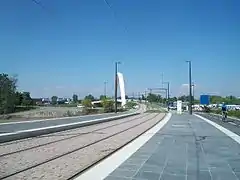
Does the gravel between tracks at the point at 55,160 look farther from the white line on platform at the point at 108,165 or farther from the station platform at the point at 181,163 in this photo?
the station platform at the point at 181,163

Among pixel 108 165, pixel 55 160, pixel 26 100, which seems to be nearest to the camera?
pixel 108 165

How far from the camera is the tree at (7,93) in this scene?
274ft

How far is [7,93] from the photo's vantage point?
283ft

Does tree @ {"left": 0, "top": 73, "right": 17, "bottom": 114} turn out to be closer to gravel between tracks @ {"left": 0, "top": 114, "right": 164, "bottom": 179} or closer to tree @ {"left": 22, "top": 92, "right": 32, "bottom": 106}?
tree @ {"left": 22, "top": 92, "right": 32, "bottom": 106}

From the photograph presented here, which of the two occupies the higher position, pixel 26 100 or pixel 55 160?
pixel 26 100

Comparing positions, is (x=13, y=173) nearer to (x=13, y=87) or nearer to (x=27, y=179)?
(x=27, y=179)

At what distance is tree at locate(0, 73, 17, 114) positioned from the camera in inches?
3287

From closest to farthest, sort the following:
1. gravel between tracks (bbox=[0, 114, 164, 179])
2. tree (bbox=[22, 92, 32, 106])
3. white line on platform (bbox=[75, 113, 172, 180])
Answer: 1. white line on platform (bbox=[75, 113, 172, 180])
2. gravel between tracks (bbox=[0, 114, 164, 179])
3. tree (bbox=[22, 92, 32, 106])

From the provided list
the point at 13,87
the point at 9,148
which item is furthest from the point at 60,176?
the point at 13,87

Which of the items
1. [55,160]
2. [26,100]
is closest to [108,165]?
[55,160]

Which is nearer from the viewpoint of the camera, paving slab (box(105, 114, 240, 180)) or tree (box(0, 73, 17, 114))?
paving slab (box(105, 114, 240, 180))

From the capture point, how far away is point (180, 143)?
15.9 meters

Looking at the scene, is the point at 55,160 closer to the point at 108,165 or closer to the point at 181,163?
the point at 108,165

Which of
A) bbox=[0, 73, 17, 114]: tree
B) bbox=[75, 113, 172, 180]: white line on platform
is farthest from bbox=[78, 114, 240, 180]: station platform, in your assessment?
bbox=[0, 73, 17, 114]: tree
